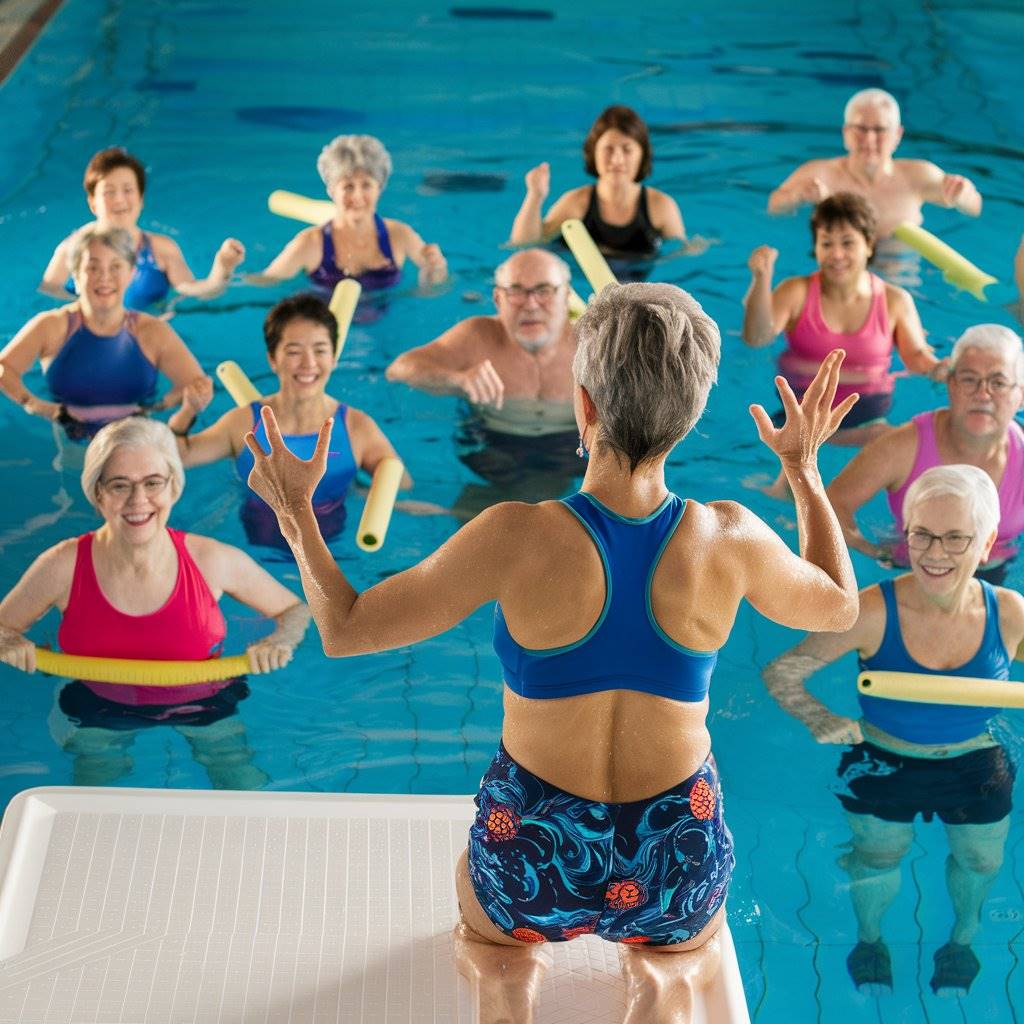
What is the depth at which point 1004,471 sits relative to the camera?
4.78 meters

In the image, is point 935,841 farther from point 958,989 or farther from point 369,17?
point 369,17

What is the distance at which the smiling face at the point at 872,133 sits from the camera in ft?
22.8

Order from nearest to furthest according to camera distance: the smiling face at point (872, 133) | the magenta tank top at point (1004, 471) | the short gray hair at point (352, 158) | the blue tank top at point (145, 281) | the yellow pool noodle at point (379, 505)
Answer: the yellow pool noodle at point (379, 505) < the magenta tank top at point (1004, 471) < the short gray hair at point (352, 158) < the blue tank top at point (145, 281) < the smiling face at point (872, 133)

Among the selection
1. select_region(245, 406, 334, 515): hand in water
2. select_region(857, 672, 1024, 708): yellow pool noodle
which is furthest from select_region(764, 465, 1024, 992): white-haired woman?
select_region(245, 406, 334, 515): hand in water

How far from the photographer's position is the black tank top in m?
7.24

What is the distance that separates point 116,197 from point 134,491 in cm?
285

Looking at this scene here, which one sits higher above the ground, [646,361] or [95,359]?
[646,361]

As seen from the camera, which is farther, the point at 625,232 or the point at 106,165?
the point at 625,232

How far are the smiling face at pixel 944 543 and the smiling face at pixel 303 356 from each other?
1.97 metres

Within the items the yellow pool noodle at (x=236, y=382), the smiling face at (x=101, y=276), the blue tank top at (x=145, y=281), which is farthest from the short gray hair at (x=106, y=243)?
the blue tank top at (x=145, y=281)

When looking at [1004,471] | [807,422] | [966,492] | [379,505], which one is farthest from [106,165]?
[807,422]

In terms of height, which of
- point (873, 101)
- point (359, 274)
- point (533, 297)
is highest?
point (873, 101)

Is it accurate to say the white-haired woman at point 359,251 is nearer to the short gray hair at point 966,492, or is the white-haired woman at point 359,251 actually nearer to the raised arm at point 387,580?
the short gray hair at point 966,492

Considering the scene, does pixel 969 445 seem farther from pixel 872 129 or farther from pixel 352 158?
pixel 352 158
